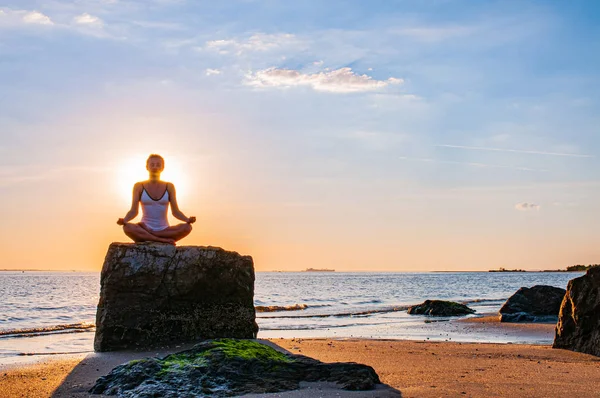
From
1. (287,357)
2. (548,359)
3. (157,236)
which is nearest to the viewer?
(287,357)

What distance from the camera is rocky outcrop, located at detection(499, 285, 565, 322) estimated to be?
21.1 m

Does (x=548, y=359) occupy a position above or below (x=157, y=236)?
below

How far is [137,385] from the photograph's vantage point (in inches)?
263

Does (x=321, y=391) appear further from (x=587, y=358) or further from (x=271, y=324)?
(x=271, y=324)

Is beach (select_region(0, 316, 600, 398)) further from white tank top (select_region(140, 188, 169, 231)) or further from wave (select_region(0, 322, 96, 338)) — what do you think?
wave (select_region(0, 322, 96, 338))

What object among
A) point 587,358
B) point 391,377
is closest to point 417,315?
point 587,358

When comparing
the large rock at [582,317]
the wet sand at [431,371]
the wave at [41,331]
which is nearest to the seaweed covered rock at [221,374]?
the wet sand at [431,371]

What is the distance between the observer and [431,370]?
8.79 metres

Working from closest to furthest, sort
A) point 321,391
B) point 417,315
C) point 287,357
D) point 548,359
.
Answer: point 321,391 → point 287,357 → point 548,359 → point 417,315

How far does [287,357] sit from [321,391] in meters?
1.20

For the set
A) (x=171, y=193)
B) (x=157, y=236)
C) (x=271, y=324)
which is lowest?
(x=271, y=324)

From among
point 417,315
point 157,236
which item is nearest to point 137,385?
point 157,236

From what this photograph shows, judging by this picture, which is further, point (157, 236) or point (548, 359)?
point (157, 236)

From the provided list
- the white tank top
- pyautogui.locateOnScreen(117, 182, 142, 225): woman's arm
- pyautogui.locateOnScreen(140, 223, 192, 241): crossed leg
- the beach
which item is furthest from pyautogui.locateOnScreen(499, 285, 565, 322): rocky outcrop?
pyautogui.locateOnScreen(117, 182, 142, 225): woman's arm
